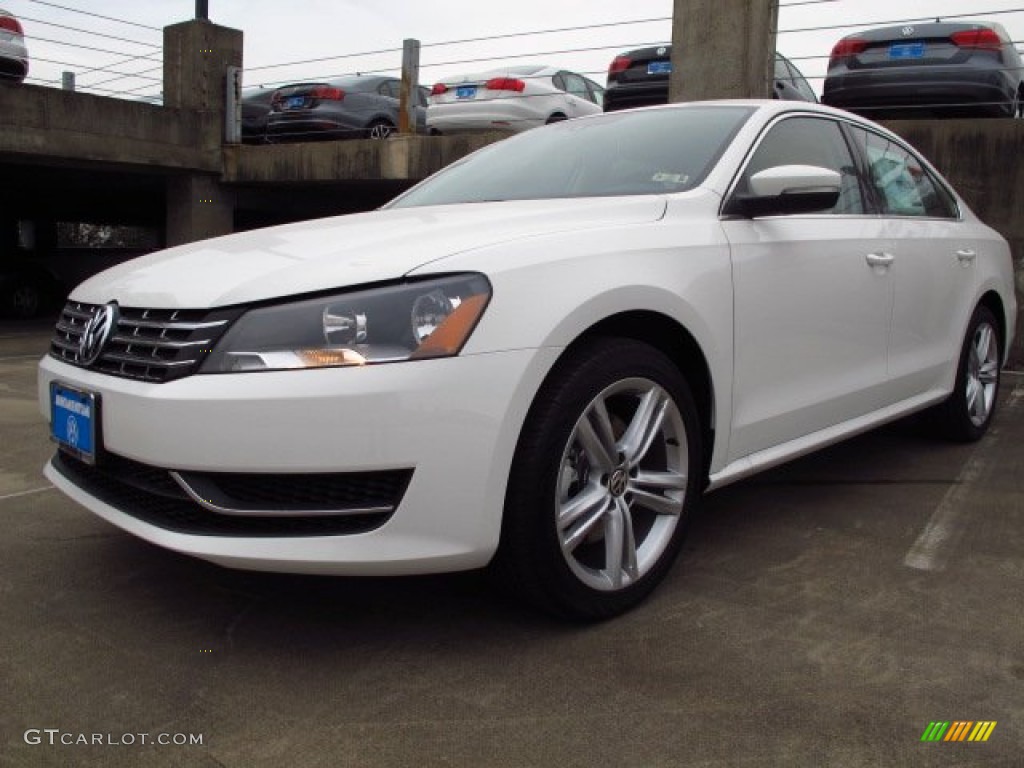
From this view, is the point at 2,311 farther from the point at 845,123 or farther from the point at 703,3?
the point at 845,123

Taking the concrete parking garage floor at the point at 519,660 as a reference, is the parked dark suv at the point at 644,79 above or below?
above

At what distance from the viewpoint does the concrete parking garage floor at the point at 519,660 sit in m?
1.88

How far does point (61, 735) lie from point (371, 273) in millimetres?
1176

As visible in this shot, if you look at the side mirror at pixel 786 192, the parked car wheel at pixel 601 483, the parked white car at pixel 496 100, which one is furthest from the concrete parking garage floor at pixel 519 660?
the parked white car at pixel 496 100

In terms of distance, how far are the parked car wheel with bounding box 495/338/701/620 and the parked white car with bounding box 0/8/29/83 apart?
10362 mm

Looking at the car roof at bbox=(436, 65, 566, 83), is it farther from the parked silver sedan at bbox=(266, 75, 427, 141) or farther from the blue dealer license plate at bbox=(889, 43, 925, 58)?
the blue dealer license plate at bbox=(889, 43, 925, 58)

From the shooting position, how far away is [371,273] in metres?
2.13

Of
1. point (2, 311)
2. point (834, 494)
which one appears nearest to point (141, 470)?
point (834, 494)

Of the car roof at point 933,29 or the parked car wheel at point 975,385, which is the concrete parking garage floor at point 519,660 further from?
the car roof at point 933,29

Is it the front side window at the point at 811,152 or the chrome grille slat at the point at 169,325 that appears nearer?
the chrome grille slat at the point at 169,325

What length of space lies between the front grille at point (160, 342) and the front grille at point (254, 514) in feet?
0.75

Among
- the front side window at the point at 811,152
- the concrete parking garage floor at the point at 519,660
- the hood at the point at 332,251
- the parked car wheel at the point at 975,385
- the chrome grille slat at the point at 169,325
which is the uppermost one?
the front side window at the point at 811,152

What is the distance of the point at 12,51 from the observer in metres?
10.3

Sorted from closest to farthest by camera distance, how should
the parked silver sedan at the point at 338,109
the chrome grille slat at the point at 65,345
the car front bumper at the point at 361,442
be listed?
the car front bumper at the point at 361,442 < the chrome grille slat at the point at 65,345 < the parked silver sedan at the point at 338,109
